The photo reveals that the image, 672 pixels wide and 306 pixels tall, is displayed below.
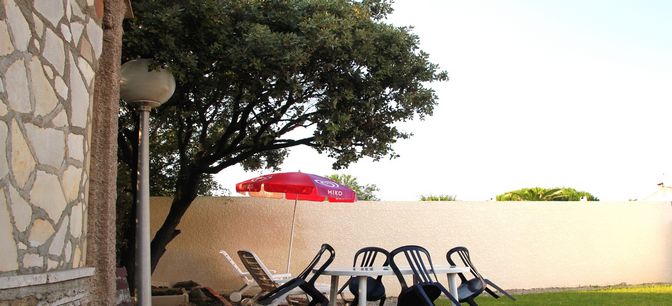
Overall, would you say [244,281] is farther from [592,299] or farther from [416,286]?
[592,299]

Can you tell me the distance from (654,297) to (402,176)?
25.0ft

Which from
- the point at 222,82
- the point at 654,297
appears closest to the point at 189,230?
the point at 222,82

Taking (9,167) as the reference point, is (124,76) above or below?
above

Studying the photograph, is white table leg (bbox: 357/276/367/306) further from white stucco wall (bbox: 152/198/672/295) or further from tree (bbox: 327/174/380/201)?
tree (bbox: 327/174/380/201)

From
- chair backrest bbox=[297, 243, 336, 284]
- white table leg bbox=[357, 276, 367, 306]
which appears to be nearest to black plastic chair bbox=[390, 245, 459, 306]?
white table leg bbox=[357, 276, 367, 306]

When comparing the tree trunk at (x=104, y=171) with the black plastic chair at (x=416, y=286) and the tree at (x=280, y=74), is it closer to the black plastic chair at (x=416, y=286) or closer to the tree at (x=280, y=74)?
the tree at (x=280, y=74)

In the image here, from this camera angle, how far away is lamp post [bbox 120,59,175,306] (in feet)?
20.6

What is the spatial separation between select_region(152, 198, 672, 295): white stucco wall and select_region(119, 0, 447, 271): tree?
1489 millimetres

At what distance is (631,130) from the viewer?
1555cm

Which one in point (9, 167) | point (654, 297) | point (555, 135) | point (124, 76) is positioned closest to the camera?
point (9, 167)

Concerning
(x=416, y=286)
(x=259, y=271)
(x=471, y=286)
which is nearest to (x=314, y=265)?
(x=416, y=286)

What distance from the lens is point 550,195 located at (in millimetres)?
19656

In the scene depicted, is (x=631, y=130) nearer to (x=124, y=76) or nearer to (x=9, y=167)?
(x=124, y=76)

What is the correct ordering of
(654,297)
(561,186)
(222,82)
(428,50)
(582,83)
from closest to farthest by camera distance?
1. (222,82)
2. (428,50)
3. (654,297)
4. (582,83)
5. (561,186)
